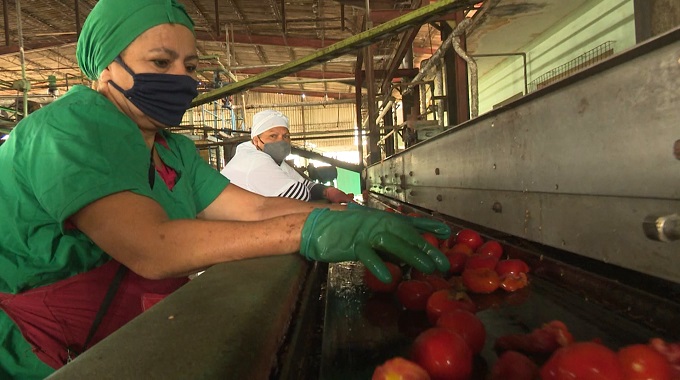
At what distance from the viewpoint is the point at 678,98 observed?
3.37ft

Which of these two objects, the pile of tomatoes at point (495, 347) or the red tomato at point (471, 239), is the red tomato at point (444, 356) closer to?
the pile of tomatoes at point (495, 347)

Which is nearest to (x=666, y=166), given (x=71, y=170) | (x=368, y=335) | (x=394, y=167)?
(x=368, y=335)

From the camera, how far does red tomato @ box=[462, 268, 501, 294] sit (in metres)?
1.55

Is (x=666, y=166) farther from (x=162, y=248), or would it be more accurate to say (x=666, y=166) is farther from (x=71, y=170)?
(x=71, y=170)

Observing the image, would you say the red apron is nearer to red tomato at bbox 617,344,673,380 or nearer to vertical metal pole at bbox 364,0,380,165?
red tomato at bbox 617,344,673,380

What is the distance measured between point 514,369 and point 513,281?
2.32 ft

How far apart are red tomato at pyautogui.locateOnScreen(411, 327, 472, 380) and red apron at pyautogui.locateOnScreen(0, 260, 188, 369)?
850 millimetres

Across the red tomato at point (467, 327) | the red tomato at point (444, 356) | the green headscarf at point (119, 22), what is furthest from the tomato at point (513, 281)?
the green headscarf at point (119, 22)

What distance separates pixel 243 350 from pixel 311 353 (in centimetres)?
61

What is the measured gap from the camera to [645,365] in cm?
81

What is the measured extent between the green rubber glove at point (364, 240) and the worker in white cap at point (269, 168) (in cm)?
250

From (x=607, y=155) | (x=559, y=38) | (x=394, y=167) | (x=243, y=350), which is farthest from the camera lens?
(x=559, y=38)

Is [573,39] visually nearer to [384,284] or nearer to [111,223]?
[384,284]

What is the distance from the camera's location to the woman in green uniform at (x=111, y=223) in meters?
1.07
